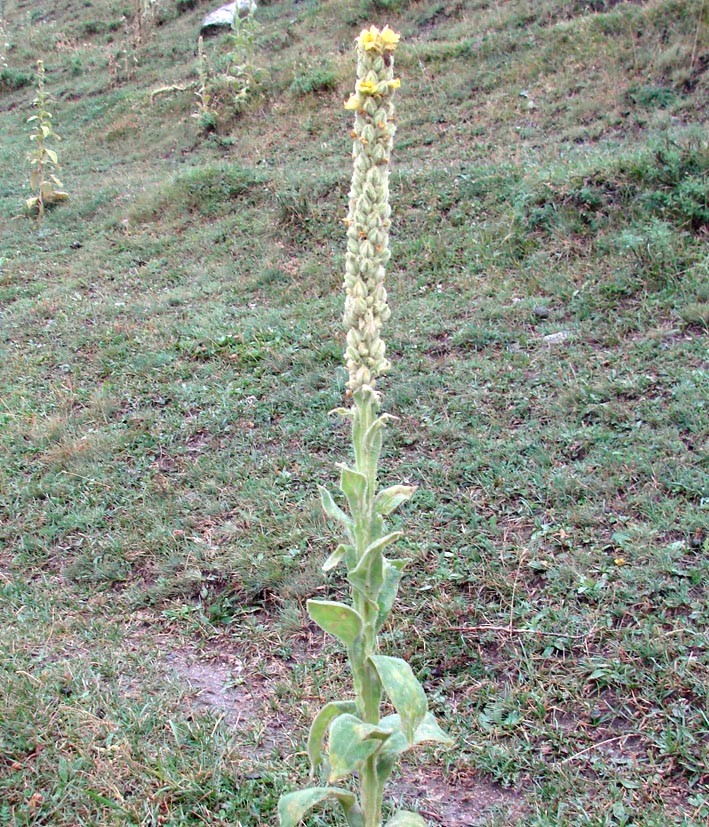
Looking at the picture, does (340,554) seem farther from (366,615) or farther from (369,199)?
(369,199)

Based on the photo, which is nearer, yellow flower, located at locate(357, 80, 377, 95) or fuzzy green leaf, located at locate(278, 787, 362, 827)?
yellow flower, located at locate(357, 80, 377, 95)

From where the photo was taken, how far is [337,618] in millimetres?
1661

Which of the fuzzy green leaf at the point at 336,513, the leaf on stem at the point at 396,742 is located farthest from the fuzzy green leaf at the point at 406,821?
the fuzzy green leaf at the point at 336,513

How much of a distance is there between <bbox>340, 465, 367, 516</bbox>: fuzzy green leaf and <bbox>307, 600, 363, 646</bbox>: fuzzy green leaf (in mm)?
219

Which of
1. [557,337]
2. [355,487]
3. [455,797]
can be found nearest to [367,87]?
[355,487]

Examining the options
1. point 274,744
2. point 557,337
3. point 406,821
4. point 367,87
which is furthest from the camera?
point 557,337

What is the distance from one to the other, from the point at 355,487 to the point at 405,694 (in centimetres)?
46

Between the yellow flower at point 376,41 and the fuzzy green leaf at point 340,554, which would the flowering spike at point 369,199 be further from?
the fuzzy green leaf at point 340,554

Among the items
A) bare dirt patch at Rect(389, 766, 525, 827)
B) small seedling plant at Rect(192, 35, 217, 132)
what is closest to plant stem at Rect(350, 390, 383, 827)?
bare dirt patch at Rect(389, 766, 525, 827)

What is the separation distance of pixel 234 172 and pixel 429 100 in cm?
293

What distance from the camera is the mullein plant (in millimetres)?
1483

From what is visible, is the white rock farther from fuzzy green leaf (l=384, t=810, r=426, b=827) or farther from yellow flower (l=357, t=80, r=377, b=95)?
fuzzy green leaf (l=384, t=810, r=426, b=827)

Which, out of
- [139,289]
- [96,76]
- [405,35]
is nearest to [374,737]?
[139,289]

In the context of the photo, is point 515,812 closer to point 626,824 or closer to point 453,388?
point 626,824
